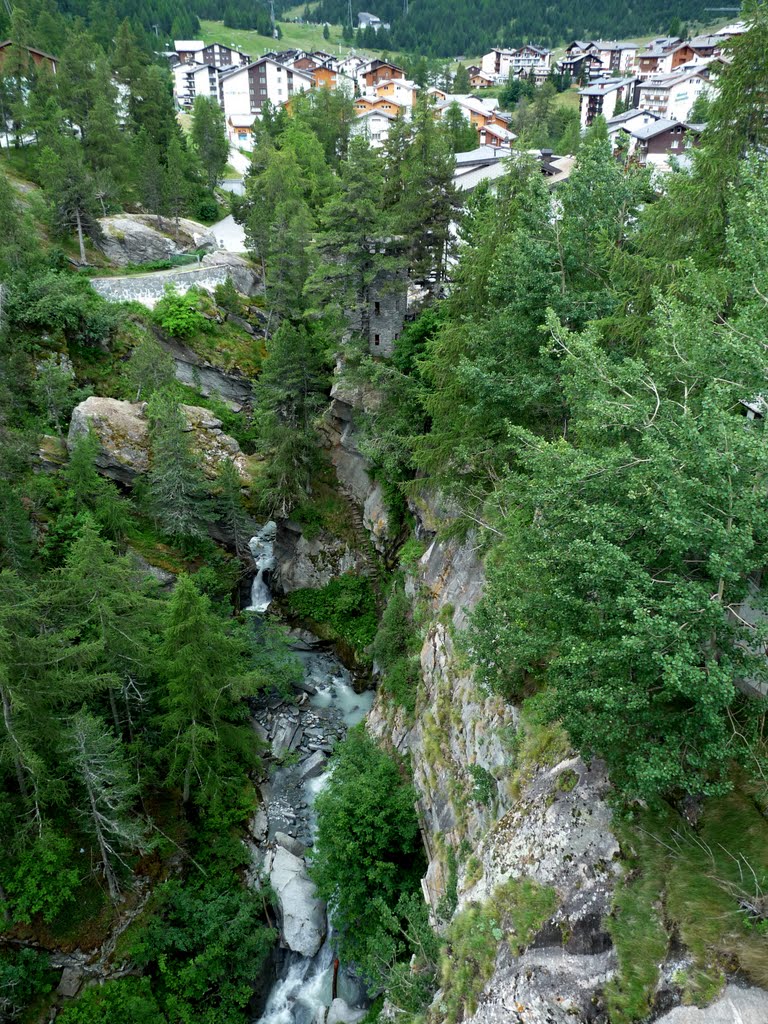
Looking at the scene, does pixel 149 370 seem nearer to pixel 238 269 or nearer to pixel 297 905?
pixel 238 269

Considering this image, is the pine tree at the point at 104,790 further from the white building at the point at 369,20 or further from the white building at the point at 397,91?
the white building at the point at 369,20

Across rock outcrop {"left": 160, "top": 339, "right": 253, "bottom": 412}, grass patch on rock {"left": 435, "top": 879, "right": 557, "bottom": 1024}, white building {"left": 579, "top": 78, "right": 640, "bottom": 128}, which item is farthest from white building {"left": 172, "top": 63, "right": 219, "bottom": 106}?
grass patch on rock {"left": 435, "top": 879, "right": 557, "bottom": 1024}

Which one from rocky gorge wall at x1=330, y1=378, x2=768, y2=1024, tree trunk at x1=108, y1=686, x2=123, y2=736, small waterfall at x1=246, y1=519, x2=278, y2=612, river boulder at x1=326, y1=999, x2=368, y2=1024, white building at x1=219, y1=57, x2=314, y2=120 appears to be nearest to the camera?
rocky gorge wall at x1=330, y1=378, x2=768, y2=1024

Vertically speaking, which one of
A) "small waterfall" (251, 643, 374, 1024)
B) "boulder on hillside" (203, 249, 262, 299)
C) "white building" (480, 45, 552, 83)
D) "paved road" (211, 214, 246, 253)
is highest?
"white building" (480, 45, 552, 83)

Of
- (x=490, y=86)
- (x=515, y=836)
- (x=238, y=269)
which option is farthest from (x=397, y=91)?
(x=515, y=836)

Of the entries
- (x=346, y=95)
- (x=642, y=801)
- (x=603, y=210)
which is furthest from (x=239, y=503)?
(x=346, y=95)

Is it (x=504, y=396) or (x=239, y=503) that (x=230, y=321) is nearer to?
(x=239, y=503)

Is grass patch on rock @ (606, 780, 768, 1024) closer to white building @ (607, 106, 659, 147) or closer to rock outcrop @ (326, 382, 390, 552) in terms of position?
rock outcrop @ (326, 382, 390, 552)
